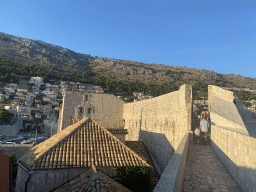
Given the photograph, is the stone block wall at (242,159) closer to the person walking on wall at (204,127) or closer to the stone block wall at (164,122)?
the stone block wall at (164,122)

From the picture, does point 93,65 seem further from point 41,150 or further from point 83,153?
point 83,153

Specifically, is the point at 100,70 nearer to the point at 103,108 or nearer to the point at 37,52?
the point at 37,52

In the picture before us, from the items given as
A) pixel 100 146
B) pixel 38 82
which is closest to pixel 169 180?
pixel 100 146

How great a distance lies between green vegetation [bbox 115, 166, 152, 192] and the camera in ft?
19.4

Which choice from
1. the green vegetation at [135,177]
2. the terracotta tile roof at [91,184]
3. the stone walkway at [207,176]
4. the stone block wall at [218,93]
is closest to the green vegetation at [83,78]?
the stone block wall at [218,93]

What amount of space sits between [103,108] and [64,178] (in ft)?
48.6

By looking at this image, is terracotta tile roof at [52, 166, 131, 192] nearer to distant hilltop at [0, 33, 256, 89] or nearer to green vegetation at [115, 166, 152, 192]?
green vegetation at [115, 166, 152, 192]

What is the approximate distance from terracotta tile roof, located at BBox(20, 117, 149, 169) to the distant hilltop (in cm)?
7229

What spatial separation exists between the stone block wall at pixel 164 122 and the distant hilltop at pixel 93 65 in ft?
212

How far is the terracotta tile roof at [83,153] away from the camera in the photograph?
5781mm

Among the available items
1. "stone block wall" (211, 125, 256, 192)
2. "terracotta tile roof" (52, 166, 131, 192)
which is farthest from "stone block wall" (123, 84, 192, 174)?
"terracotta tile roof" (52, 166, 131, 192)

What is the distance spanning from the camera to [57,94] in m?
84.8

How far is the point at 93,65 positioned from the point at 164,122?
104 metres

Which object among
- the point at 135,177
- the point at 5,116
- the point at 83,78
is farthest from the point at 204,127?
the point at 83,78
